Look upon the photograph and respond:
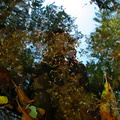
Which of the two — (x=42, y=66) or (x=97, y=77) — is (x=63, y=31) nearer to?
(x=42, y=66)

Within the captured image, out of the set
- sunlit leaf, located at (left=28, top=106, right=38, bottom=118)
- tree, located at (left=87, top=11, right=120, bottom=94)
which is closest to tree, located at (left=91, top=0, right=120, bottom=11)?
tree, located at (left=87, top=11, right=120, bottom=94)

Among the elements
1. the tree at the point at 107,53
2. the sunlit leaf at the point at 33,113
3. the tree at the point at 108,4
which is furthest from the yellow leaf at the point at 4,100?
the tree at the point at 108,4

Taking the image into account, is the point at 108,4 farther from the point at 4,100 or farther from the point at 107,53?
the point at 4,100

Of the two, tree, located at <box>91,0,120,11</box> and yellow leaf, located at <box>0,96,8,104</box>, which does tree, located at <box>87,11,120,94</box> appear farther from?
yellow leaf, located at <box>0,96,8,104</box>

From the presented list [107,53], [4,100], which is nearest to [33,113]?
[4,100]

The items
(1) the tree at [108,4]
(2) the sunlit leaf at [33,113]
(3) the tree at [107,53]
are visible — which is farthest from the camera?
(1) the tree at [108,4]

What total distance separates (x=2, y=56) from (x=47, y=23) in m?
3.48

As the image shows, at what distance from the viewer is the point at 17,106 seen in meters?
5.71

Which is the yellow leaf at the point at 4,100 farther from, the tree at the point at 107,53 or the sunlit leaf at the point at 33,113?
the tree at the point at 107,53

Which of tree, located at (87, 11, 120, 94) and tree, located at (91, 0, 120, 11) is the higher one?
tree, located at (91, 0, 120, 11)

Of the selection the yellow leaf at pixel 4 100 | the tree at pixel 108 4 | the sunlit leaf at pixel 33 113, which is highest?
the tree at pixel 108 4

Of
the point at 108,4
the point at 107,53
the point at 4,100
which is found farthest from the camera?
the point at 108,4

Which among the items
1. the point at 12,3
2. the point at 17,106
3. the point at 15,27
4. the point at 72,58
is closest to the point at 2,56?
the point at 15,27

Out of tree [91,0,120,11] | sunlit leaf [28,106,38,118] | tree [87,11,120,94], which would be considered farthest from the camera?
tree [91,0,120,11]
